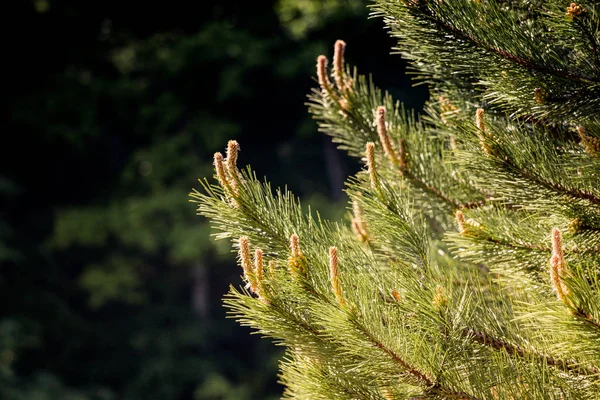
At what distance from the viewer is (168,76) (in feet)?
36.2

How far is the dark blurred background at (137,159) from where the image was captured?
10.0 m

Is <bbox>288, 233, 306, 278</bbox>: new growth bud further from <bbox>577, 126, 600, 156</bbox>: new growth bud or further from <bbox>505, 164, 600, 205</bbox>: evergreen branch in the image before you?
<bbox>577, 126, 600, 156</bbox>: new growth bud

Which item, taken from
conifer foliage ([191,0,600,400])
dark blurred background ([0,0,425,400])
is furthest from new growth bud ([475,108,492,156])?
dark blurred background ([0,0,425,400])

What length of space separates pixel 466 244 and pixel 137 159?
10.0m

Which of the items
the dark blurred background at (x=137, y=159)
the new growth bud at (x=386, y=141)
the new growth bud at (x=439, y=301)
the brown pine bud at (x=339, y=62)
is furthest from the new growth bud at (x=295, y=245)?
the dark blurred background at (x=137, y=159)

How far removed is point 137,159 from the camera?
11156mm

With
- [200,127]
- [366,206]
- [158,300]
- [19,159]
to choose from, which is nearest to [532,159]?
[366,206]

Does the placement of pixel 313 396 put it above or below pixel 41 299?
below

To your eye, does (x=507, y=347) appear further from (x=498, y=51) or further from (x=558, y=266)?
(x=498, y=51)

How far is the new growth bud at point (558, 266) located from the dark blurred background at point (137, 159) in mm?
8242

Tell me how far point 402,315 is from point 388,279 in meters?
0.19

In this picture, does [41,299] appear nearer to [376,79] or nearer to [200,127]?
[200,127]

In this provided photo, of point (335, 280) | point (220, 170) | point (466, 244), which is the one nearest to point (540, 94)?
point (466, 244)

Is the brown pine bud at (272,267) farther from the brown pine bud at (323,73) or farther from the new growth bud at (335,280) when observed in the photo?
the brown pine bud at (323,73)
